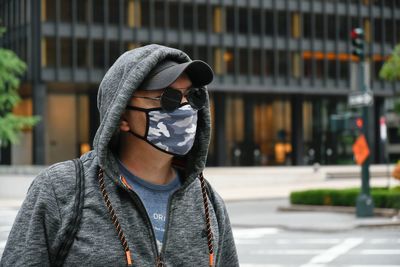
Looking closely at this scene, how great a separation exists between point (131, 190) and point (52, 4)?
196 feet

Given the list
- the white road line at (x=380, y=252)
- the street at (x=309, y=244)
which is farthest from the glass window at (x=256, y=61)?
the white road line at (x=380, y=252)

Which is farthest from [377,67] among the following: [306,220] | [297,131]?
[306,220]

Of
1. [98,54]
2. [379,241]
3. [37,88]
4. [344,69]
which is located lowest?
[37,88]

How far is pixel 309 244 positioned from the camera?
16.9 metres

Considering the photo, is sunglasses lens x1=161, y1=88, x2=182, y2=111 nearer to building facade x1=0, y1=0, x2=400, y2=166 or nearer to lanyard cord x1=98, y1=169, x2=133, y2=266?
lanyard cord x1=98, y1=169, x2=133, y2=266

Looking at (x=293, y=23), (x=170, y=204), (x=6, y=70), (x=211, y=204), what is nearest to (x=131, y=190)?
(x=170, y=204)

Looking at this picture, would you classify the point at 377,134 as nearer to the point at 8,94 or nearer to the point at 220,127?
the point at 220,127

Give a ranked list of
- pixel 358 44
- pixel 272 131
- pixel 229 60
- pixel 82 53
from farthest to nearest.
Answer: pixel 272 131 → pixel 229 60 → pixel 82 53 → pixel 358 44

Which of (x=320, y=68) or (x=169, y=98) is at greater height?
(x=169, y=98)

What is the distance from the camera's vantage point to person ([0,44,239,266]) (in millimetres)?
2664

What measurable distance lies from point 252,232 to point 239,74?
4985 centimetres

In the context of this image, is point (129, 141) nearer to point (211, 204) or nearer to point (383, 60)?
point (211, 204)

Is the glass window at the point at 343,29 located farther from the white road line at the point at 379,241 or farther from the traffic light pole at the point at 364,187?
the white road line at the point at 379,241

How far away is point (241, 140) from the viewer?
73875mm
